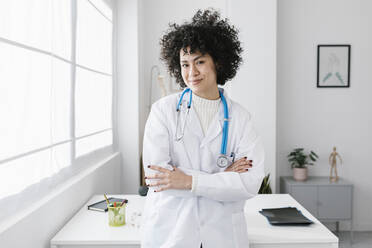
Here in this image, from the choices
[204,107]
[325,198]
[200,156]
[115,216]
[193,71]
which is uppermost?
[193,71]

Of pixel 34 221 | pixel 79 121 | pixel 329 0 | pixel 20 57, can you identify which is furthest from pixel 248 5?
pixel 34 221

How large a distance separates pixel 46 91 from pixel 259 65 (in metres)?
2.39

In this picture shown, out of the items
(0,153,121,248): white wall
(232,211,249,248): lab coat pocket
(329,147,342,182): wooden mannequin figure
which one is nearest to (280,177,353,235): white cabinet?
(329,147,342,182): wooden mannequin figure

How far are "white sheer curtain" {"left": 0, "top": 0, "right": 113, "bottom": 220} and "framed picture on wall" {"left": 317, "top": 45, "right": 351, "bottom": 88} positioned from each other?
2480 millimetres

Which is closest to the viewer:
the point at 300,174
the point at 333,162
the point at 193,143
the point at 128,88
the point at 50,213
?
the point at 193,143

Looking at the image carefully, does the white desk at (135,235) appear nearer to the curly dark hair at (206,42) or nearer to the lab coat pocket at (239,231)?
the lab coat pocket at (239,231)

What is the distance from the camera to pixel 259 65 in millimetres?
3582

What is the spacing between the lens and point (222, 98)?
1.63 metres

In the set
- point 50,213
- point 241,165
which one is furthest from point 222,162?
point 50,213

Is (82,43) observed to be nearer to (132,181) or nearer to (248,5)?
(132,181)

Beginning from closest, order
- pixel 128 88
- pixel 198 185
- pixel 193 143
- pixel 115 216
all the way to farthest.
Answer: pixel 198 185 < pixel 193 143 < pixel 115 216 < pixel 128 88

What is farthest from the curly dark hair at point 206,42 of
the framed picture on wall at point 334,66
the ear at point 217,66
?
the framed picture on wall at point 334,66

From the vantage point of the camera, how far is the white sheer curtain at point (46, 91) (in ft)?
4.58

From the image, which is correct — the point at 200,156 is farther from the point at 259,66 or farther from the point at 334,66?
the point at 334,66
